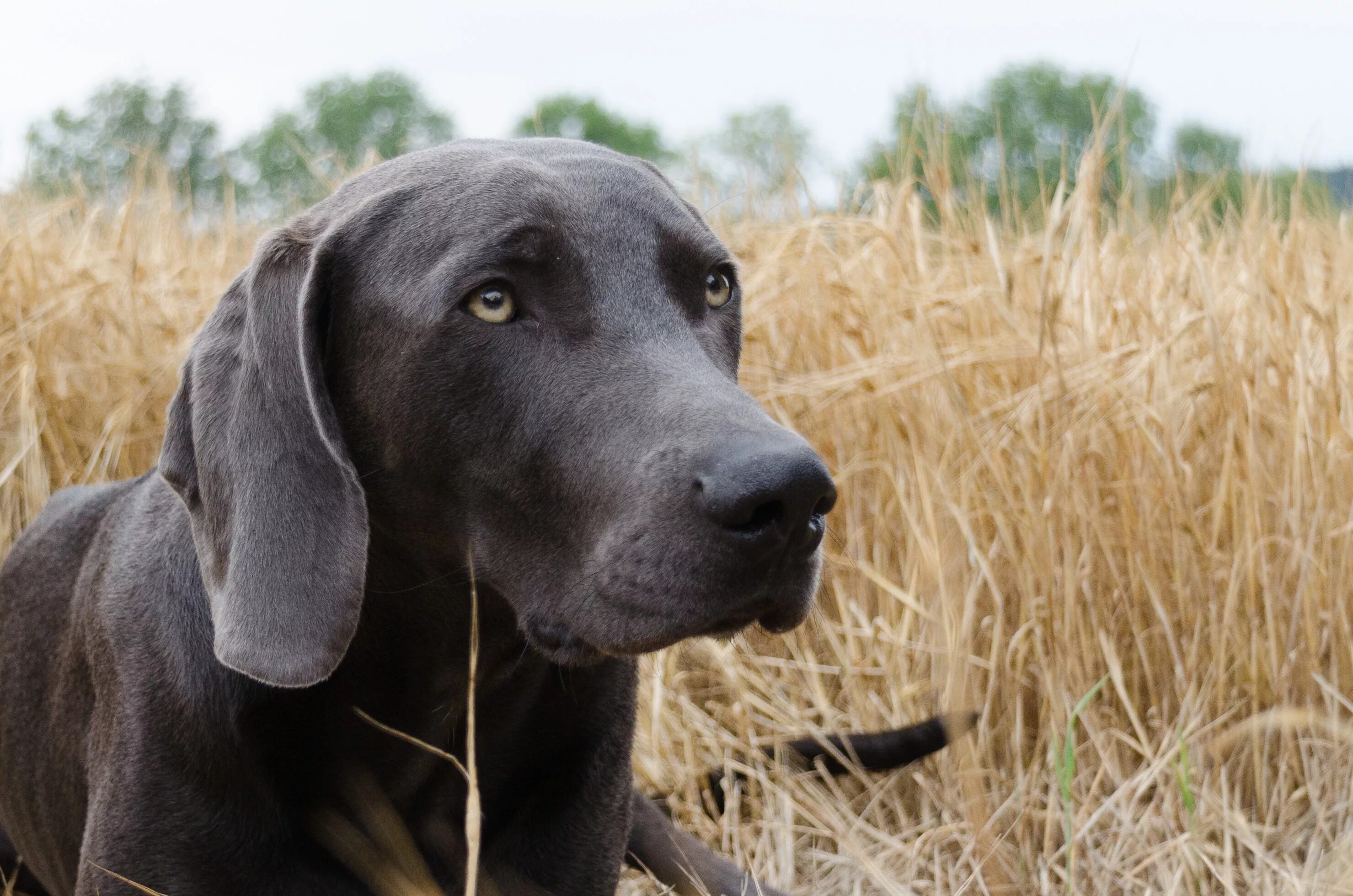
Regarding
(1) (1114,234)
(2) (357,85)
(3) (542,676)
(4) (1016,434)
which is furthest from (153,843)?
(2) (357,85)

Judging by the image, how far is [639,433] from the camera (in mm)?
1870

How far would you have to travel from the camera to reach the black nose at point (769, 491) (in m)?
1.65

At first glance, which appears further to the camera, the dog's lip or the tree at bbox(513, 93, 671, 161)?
the tree at bbox(513, 93, 671, 161)

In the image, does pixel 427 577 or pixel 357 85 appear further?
pixel 357 85

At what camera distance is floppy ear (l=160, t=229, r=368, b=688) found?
202 cm

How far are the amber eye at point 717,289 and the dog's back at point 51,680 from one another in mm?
1202

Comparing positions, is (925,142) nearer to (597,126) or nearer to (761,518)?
(761,518)

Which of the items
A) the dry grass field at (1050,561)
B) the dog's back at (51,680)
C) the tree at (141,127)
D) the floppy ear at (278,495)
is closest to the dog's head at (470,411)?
the floppy ear at (278,495)

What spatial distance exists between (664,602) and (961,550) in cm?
158

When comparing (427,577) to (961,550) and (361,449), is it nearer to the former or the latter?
(361,449)

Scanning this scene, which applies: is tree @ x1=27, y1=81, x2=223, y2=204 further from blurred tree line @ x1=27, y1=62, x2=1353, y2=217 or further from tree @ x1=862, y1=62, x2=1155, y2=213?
tree @ x1=862, y1=62, x2=1155, y2=213

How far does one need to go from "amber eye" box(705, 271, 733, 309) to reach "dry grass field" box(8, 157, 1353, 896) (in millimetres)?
723

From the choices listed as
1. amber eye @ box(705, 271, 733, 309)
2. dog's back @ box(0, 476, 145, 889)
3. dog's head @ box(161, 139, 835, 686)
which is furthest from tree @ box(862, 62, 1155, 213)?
dog's back @ box(0, 476, 145, 889)

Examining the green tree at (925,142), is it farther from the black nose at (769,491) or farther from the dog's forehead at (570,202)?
the black nose at (769,491)
